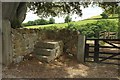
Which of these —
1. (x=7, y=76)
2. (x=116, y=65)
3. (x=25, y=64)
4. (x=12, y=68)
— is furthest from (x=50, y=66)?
(x=116, y=65)

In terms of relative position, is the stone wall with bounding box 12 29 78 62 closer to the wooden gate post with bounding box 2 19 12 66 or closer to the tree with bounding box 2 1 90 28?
the wooden gate post with bounding box 2 19 12 66

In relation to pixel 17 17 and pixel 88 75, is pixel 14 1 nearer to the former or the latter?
pixel 17 17

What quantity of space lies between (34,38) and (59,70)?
7.67 ft

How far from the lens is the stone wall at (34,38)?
8.35 m

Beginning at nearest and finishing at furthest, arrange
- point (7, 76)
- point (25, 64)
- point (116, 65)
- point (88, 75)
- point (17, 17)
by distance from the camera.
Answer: point (7, 76) < point (88, 75) < point (25, 64) < point (116, 65) < point (17, 17)

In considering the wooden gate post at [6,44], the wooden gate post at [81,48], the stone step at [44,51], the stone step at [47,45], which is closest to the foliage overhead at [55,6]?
the wooden gate post at [81,48]

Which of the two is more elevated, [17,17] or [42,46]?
[17,17]

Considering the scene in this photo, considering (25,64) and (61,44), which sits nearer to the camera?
(25,64)

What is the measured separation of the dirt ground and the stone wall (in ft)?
1.82

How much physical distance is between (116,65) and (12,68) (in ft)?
14.3

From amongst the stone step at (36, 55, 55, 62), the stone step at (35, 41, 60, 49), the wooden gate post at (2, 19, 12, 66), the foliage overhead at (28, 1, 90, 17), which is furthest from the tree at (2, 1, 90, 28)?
the stone step at (36, 55, 55, 62)

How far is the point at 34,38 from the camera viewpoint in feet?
31.6

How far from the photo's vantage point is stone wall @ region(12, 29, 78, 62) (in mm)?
8352

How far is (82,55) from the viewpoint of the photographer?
9.51m
